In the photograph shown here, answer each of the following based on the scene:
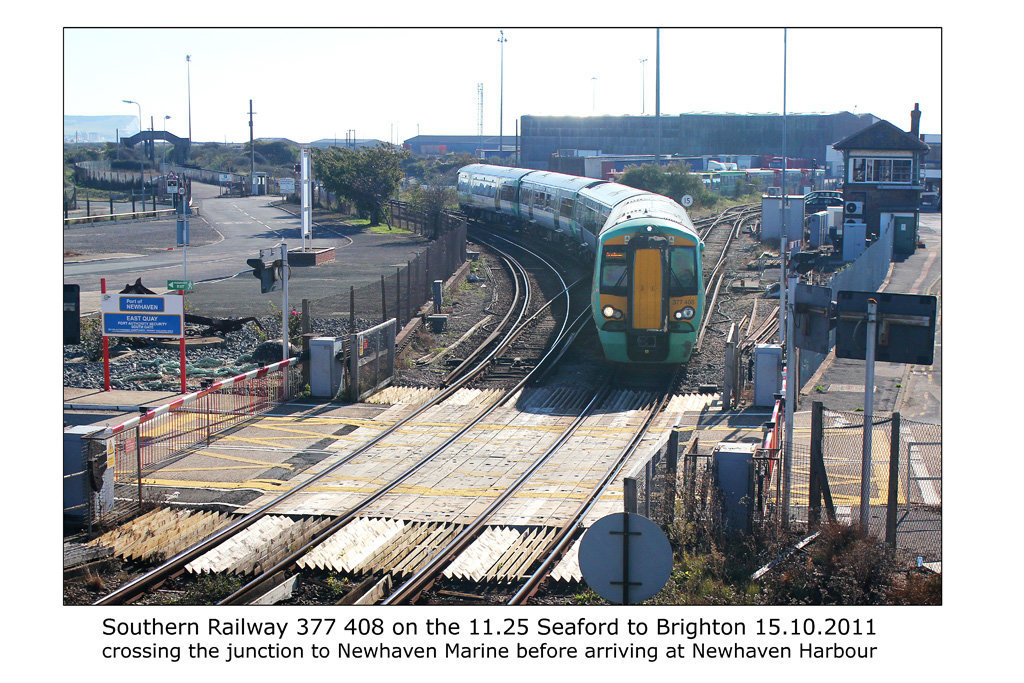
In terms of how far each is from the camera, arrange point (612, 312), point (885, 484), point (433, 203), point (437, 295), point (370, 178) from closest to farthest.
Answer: point (885, 484) < point (612, 312) < point (437, 295) < point (433, 203) < point (370, 178)

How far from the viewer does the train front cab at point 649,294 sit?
19562 mm

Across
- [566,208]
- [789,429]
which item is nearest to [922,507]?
[789,429]

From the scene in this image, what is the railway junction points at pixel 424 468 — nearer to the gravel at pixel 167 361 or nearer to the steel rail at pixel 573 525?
the steel rail at pixel 573 525

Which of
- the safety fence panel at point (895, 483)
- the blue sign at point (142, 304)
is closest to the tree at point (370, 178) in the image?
the blue sign at point (142, 304)

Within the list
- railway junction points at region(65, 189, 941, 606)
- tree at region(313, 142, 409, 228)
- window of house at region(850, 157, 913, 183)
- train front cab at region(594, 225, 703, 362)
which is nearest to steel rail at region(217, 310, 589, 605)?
railway junction points at region(65, 189, 941, 606)

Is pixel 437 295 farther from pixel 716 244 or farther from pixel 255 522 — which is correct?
pixel 716 244

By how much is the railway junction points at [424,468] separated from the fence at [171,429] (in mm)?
259

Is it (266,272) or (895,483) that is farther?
(266,272)

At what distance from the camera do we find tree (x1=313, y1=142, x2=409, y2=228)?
51.3m

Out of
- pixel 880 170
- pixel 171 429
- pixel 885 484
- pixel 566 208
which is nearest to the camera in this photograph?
pixel 885 484

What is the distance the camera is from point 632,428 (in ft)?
55.2

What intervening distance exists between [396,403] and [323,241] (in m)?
27.8

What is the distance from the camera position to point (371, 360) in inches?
764

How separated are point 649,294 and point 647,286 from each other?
0.52ft
